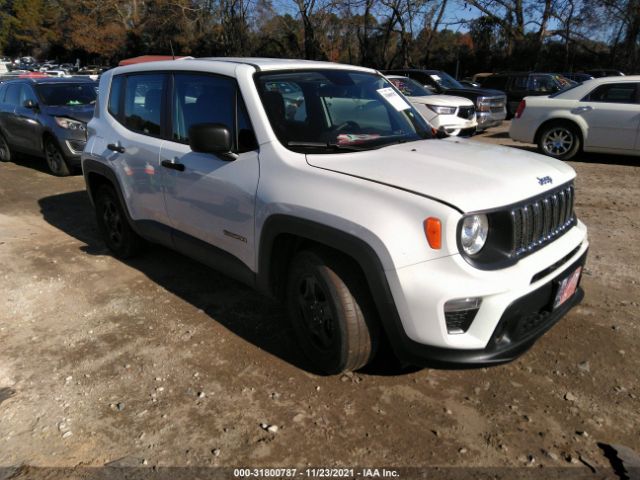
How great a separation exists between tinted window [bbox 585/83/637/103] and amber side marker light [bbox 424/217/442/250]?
8374 mm

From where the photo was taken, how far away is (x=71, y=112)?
888 cm

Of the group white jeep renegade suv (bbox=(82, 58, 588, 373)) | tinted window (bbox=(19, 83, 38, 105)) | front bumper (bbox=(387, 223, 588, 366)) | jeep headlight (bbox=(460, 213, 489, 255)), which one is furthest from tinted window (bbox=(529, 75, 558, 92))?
jeep headlight (bbox=(460, 213, 489, 255))

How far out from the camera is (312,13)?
31484mm

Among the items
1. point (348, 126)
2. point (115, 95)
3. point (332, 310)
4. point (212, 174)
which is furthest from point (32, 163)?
point (332, 310)

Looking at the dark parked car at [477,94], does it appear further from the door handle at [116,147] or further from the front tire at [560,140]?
the door handle at [116,147]

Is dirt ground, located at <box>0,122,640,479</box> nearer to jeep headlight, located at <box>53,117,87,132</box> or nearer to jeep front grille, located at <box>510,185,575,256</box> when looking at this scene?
jeep front grille, located at <box>510,185,575,256</box>

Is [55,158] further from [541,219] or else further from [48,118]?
[541,219]

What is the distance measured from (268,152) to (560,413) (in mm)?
2157

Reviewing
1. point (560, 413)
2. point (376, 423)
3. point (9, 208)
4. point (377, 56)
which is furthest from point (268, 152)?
point (377, 56)

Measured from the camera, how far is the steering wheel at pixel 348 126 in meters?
3.34

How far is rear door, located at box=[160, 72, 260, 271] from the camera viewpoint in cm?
323

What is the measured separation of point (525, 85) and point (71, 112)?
516 inches

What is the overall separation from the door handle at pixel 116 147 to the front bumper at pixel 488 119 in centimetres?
1032

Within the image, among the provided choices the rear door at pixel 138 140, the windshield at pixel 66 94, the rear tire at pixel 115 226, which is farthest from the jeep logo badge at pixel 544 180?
the windshield at pixel 66 94
